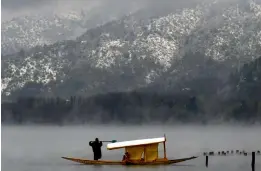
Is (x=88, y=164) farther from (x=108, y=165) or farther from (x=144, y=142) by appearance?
(x=144, y=142)

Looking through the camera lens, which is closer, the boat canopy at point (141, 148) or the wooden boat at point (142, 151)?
the wooden boat at point (142, 151)

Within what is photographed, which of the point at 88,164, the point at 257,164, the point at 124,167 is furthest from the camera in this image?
the point at 257,164

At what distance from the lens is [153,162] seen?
8769 centimetres

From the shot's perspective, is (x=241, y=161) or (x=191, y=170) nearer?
(x=191, y=170)

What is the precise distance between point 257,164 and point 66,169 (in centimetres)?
3135

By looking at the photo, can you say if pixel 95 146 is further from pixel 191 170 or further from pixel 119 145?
pixel 191 170

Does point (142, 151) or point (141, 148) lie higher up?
point (141, 148)

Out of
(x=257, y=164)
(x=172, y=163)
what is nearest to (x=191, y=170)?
(x=172, y=163)

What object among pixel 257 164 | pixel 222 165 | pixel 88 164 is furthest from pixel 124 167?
pixel 257 164

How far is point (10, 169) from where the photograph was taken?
97.3 m

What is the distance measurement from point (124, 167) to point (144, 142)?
14.7ft

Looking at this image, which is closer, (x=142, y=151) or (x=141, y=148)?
(x=141, y=148)

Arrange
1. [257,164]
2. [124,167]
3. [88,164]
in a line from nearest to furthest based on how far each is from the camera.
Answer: [124,167] → [88,164] → [257,164]

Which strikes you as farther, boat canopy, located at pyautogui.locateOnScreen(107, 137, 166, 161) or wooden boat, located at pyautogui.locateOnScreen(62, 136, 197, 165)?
boat canopy, located at pyautogui.locateOnScreen(107, 137, 166, 161)
